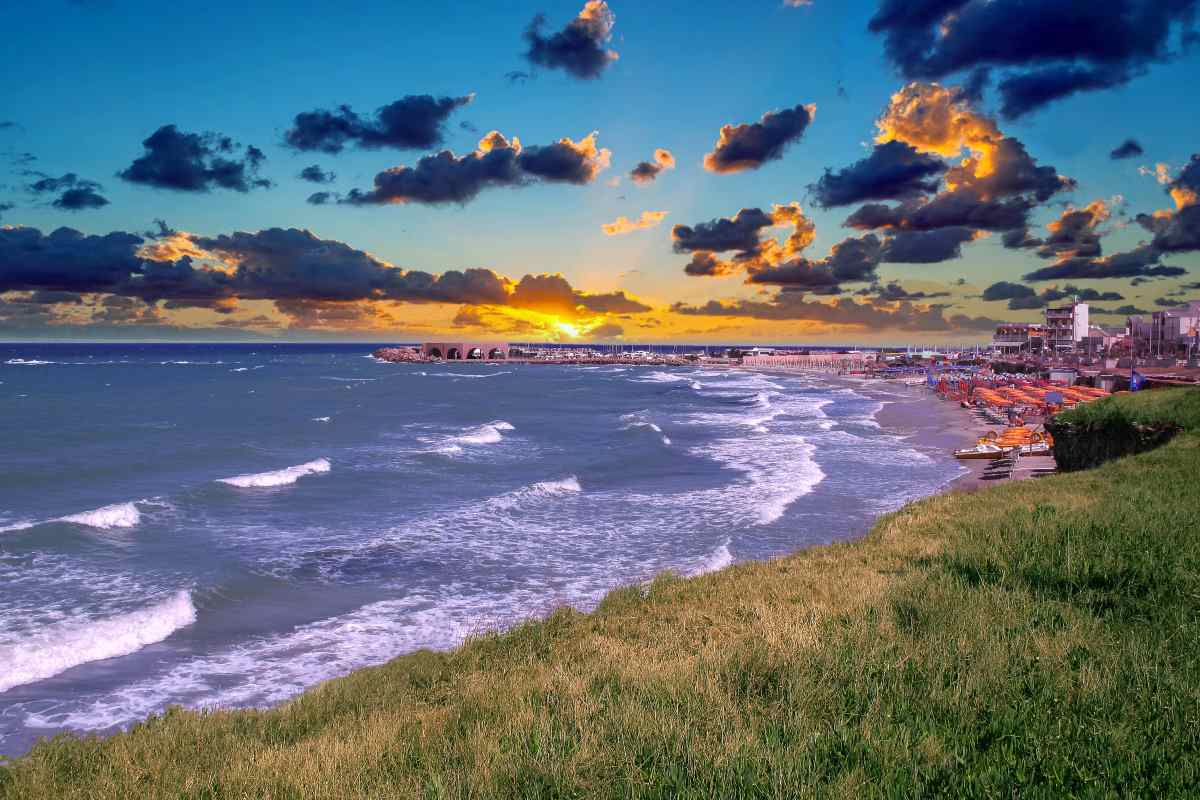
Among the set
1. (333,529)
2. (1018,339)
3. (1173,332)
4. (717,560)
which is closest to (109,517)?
(333,529)

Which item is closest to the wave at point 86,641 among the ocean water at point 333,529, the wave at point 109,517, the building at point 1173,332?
the ocean water at point 333,529

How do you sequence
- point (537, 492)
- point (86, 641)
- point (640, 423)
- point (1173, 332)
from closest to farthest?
point (86, 641) → point (537, 492) → point (640, 423) → point (1173, 332)

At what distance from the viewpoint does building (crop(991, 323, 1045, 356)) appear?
151m

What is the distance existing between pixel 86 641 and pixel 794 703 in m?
15.2

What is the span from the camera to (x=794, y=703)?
18.6ft

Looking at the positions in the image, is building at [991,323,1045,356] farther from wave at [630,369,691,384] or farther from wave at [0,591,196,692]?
wave at [0,591,196,692]

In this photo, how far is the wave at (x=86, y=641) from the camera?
13203 millimetres

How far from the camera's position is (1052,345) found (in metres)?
148

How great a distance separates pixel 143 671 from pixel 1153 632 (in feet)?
52.3

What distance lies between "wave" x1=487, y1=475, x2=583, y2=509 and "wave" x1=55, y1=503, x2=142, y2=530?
12.4 meters

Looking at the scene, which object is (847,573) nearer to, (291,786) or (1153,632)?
(1153,632)

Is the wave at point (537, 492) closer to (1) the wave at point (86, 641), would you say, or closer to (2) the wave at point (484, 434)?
(1) the wave at point (86, 641)

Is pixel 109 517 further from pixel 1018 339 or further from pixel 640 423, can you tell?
pixel 1018 339

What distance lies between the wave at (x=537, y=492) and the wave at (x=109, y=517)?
12432 mm
